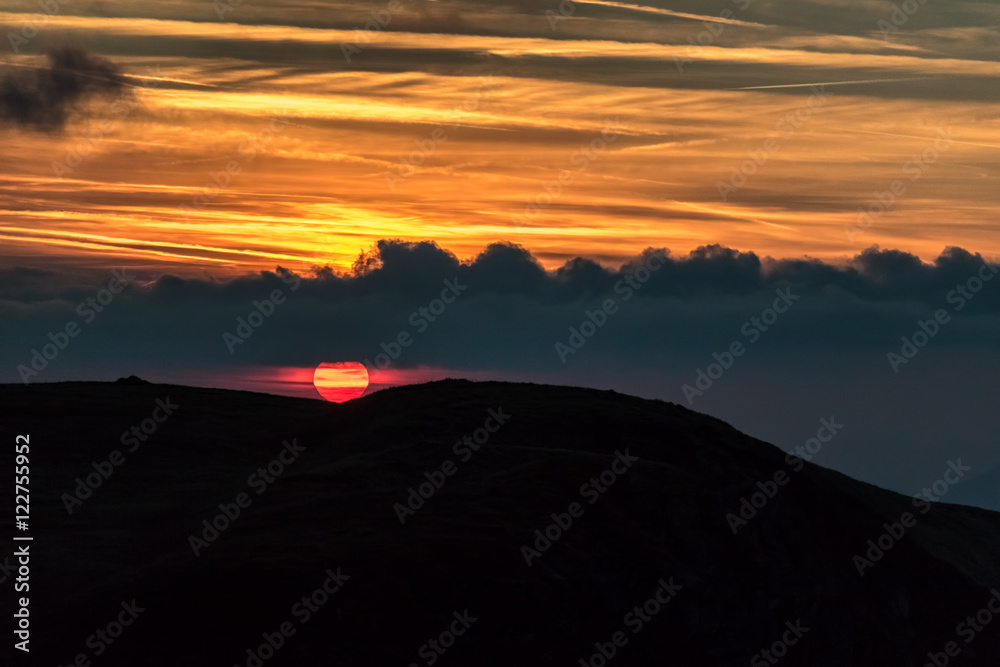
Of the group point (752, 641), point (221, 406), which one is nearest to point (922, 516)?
point (752, 641)

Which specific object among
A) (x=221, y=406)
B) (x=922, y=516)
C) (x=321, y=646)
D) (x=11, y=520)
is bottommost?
(x=922, y=516)

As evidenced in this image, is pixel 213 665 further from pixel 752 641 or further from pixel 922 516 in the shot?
pixel 922 516

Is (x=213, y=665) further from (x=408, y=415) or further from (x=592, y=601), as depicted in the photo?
(x=408, y=415)

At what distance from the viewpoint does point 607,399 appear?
4862 cm

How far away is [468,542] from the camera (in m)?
30.4

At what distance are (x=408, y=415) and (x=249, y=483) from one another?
921cm

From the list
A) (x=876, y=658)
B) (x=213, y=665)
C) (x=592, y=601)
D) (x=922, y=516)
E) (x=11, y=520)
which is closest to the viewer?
(x=213, y=665)

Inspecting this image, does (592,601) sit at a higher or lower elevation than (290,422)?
higher

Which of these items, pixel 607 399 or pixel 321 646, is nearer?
pixel 321 646

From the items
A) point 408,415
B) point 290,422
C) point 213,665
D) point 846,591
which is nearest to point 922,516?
point 846,591

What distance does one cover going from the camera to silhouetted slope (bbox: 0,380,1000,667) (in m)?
26.2

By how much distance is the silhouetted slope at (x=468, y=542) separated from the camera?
86.1 feet

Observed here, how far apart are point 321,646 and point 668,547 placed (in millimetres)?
14184

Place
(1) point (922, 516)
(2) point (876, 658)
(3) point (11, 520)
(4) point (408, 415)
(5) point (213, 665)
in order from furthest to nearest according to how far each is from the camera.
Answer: (1) point (922, 516) < (4) point (408, 415) < (2) point (876, 658) < (3) point (11, 520) < (5) point (213, 665)
